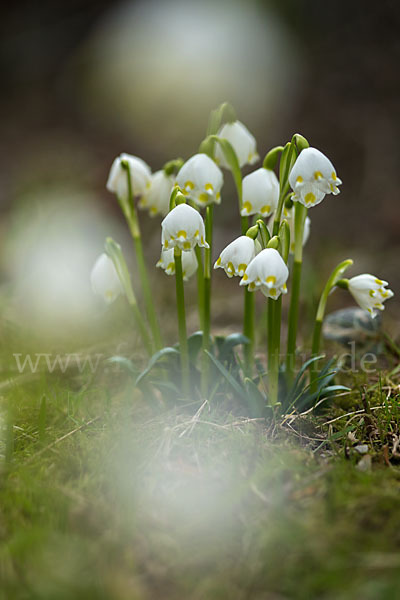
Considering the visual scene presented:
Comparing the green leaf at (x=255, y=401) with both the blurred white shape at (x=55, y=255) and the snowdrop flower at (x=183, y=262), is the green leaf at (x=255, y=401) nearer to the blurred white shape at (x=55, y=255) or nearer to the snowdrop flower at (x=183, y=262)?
the snowdrop flower at (x=183, y=262)

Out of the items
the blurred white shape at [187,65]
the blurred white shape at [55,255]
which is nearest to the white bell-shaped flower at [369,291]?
the blurred white shape at [55,255]

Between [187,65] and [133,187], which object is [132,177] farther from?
[187,65]

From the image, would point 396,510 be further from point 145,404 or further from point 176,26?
point 176,26

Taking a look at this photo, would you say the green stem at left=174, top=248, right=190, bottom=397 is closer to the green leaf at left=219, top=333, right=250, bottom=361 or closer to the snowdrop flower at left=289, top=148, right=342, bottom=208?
the green leaf at left=219, top=333, right=250, bottom=361

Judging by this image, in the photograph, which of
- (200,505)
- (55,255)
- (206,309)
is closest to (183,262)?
(206,309)

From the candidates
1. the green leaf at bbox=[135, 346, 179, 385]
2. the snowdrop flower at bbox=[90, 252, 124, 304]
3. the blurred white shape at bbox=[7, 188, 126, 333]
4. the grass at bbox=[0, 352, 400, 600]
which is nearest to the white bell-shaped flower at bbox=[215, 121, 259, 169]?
the snowdrop flower at bbox=[90, 252, 124, 304]
